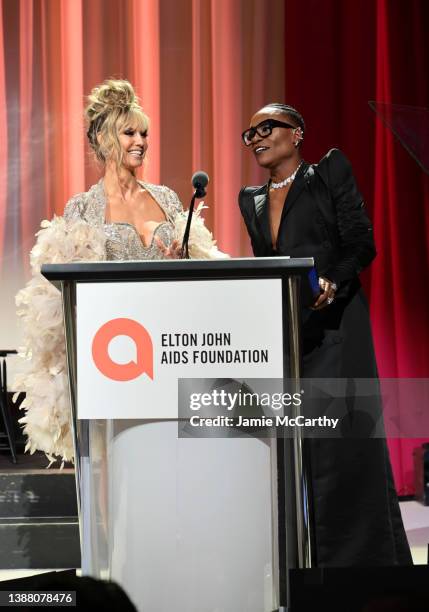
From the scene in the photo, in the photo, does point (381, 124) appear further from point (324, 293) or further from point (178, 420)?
point (178, 420)

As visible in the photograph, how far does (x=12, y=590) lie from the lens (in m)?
1.02

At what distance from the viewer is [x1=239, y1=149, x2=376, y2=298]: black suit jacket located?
2262 mm

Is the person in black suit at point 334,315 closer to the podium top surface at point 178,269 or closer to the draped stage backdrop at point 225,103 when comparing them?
the podium top surface at point 178,269

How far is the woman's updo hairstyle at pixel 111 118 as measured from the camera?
2.83m

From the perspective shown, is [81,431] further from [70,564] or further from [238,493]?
[70,564]

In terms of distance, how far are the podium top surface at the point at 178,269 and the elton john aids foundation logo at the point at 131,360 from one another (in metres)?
0.08

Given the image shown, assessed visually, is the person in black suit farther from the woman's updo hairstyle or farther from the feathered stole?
the woman's updo hairstyle

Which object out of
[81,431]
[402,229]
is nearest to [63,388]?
[81,431]

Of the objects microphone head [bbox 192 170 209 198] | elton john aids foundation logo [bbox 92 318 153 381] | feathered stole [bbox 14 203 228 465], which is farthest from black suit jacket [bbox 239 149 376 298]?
elton john aids foundation logo [bbox 92 318 153 381]

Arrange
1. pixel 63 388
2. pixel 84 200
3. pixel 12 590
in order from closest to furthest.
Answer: pixel 12 590 < pixel 63 388 < pixel 84 200

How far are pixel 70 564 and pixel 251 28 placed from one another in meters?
2.96

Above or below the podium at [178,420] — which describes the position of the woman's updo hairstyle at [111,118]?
above

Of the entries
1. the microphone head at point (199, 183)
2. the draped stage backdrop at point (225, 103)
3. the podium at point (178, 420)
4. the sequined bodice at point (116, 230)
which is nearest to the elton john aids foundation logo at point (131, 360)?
the podium at point (178, 420)

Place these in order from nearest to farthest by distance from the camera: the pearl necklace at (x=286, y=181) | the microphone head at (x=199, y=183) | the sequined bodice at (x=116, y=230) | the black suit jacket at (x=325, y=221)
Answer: the microphone head at (x=199, y=183), the black suit jacket at (x=325, y=221), the pearl necklace at (x=286, y=181), the sequined bodice at (x=116, y=230)
